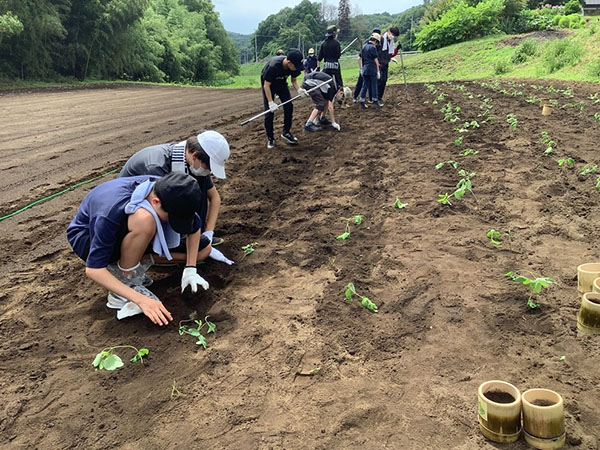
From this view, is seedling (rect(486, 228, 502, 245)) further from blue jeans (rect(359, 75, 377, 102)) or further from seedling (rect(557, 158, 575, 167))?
blue jeans (rect(359, 75, 377, 102))

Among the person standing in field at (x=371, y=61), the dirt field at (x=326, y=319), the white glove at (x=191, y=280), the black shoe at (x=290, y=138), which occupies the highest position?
the person standing in field at (x=371, y=61)

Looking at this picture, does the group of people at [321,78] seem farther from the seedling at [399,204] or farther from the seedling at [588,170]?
the seedling at [588,170]

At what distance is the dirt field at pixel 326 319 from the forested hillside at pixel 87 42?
61.3ft

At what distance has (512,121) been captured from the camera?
8.66 m

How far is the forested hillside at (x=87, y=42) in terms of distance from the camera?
70.7 feet

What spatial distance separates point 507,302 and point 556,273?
64 cm

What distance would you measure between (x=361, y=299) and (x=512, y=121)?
22.3 ft

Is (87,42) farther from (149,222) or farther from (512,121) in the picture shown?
(149,222)

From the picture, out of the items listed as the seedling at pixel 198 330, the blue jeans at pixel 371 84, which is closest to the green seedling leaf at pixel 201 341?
the seedling at pixel 198 330

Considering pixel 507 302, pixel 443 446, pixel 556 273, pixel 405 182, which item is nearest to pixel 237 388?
pixel 443 446

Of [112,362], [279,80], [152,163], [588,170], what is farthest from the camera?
[279,80]

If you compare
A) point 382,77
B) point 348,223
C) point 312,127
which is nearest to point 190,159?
point 348,223

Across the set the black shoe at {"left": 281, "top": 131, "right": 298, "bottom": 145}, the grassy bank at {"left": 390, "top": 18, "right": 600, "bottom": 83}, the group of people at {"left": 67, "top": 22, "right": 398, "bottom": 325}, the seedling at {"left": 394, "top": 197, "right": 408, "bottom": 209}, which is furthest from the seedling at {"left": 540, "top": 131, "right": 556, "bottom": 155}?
the grassy bank at {"left": 390, "top": 18, "right": 600, "bottom": 83}

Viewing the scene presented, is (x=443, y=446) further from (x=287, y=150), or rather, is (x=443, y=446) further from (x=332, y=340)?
(x=287, y=150)
